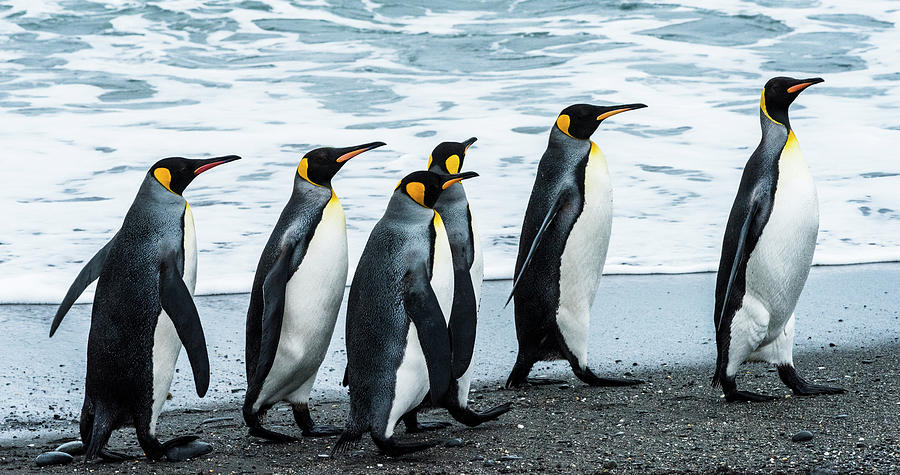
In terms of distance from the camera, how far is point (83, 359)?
13.9ft

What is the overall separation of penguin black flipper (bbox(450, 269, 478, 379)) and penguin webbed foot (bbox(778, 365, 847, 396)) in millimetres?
1168

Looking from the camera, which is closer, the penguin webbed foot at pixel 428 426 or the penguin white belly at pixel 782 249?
the penguin webbed foot at pixel 428 426

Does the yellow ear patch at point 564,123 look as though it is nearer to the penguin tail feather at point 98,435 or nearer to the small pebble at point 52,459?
the penguin tail feather at point 98,435

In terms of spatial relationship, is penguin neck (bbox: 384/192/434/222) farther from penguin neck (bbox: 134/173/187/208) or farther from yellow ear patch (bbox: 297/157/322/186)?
penguin neck (bbox: 134/173/187/208)

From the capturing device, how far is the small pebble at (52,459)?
318 cm

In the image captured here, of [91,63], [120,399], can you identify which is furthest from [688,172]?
[91,63]

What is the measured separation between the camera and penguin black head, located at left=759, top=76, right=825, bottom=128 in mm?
3980

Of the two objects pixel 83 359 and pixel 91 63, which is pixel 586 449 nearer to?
pixel 83 359

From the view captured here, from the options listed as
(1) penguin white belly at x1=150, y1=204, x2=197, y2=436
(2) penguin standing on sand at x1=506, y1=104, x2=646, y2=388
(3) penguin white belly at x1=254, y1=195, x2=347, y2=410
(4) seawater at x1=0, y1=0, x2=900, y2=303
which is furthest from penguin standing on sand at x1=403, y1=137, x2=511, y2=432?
(4) seawater at x1=0, y1=0, x2=900, y2=303

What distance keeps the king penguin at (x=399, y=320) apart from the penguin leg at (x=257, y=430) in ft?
0.95

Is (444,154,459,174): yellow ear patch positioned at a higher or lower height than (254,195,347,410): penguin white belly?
higher

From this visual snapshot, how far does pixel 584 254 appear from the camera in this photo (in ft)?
14.2

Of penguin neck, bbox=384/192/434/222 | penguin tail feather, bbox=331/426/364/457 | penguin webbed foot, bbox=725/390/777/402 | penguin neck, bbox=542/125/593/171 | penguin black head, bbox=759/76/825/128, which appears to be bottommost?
penguin webbed foot, bbox=725/390/777/402

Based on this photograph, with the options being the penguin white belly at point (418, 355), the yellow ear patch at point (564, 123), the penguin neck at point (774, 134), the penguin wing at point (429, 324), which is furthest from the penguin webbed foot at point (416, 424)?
the penguin neck at point (774, 134)
